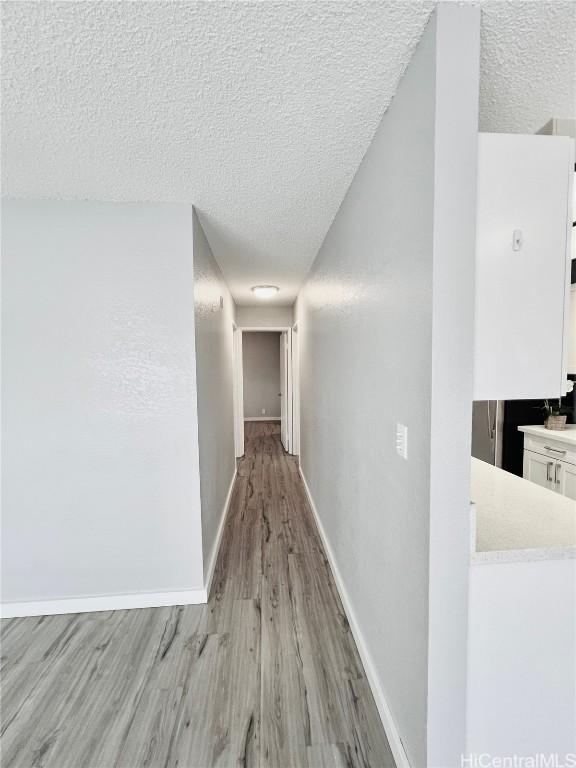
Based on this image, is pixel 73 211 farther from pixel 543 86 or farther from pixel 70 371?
pixel 543 86

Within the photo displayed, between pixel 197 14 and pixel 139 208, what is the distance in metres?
1.23

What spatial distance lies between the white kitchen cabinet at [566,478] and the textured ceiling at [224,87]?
6.57 ft

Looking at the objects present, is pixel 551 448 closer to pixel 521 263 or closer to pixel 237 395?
pixel 521 263

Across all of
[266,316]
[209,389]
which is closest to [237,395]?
[266,316]

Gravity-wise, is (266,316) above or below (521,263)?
above

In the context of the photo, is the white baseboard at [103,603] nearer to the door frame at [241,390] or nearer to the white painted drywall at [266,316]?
the door frame at [241,390]

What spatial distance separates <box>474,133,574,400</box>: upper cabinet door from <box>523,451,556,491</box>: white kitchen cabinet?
1.89 meters

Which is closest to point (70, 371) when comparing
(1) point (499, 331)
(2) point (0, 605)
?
(2) point (0, 605)

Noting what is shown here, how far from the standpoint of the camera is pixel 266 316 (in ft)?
17.8

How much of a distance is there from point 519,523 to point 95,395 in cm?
214

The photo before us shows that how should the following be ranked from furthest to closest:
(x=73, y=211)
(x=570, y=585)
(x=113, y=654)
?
(x=73, y=211), (x=113, y=654), (x=570, y=585)

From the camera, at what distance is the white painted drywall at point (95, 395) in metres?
1.97

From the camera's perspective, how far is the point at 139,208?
199 centimetres

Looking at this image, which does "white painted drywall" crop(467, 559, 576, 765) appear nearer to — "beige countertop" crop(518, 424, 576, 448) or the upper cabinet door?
the upper cabinet door
